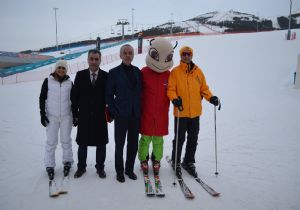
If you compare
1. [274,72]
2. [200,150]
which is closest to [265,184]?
[200,150]

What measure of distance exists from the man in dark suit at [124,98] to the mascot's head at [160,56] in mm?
249

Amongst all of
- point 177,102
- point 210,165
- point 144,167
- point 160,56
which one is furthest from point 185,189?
point 160,56

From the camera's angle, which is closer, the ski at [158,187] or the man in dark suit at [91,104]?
the ski at [158,187]

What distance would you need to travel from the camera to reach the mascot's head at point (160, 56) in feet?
11.9

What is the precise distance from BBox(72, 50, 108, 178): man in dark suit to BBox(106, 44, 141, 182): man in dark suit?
8.5 inches

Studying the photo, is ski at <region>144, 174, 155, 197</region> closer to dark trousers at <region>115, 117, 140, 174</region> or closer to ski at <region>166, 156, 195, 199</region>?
dark trousers at <region>115, 117, 140, 174</region>

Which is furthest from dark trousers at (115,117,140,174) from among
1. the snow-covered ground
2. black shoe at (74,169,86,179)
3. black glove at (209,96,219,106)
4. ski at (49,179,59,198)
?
black glove at (209,96,219,106)

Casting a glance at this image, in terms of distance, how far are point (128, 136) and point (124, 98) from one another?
0.59m

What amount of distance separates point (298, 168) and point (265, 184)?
3.19 ft

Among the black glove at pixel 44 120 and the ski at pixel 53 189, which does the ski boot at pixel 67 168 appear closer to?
the ski at pixel 53 189

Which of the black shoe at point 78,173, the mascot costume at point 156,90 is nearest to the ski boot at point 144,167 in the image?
the mascot costume at point 156,90

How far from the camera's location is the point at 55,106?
3.65m

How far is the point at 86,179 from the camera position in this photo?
3.69 m

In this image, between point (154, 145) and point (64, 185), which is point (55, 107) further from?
point (154, 145)
